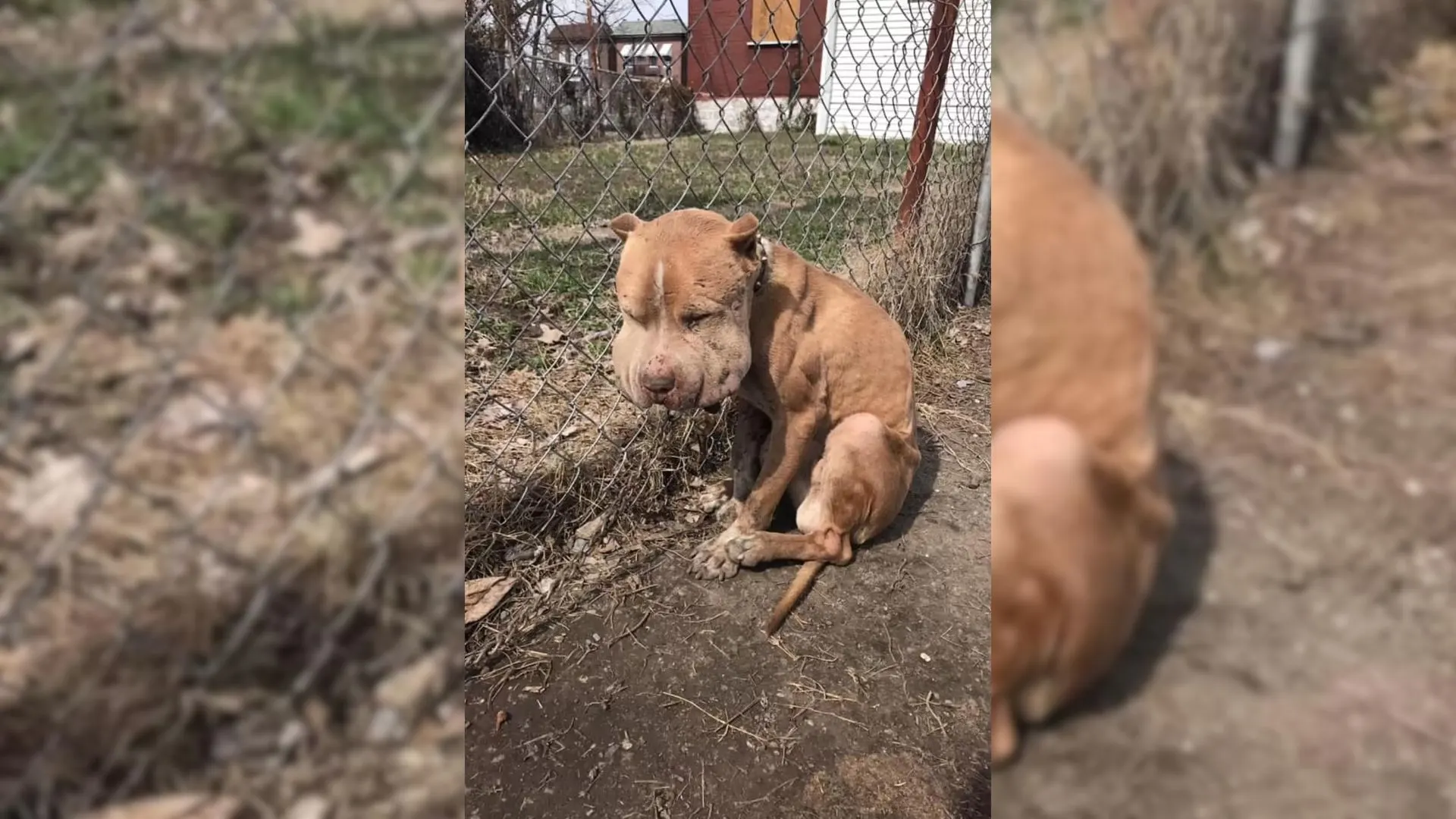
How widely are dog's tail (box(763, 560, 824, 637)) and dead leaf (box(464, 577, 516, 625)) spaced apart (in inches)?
28.2

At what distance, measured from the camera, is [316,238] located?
86cm

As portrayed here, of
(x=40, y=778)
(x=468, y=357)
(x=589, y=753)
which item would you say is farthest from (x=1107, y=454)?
(x=468, y=357)

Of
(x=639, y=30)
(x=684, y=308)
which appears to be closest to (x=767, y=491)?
(x=684, y=308)

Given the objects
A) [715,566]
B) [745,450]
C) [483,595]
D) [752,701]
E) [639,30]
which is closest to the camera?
[752,701]

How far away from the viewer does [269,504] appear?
3.44ft

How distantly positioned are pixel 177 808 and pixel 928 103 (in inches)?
132

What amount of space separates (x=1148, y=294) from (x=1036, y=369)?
0.24 feet

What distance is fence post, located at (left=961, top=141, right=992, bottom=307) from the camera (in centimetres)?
376

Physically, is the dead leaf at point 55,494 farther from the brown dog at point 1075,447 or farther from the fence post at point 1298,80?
the fence post at point 1298,80

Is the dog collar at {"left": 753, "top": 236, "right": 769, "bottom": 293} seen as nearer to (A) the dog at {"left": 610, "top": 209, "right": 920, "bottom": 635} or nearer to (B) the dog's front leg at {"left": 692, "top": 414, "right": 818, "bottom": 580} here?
(A) the dog at {"left": 610, "top": 209, "right": 920, "bottom": 635}

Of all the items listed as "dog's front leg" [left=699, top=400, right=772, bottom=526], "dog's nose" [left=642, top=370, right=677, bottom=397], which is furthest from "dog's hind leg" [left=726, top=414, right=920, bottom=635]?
"dog's nose" [left=642, top=370, right=677, bottom=397]

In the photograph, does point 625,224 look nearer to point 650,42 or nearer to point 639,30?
point 650,42

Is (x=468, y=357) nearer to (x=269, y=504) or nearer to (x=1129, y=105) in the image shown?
(x=269, y=504)

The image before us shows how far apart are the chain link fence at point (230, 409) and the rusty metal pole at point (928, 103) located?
9.43 feet
